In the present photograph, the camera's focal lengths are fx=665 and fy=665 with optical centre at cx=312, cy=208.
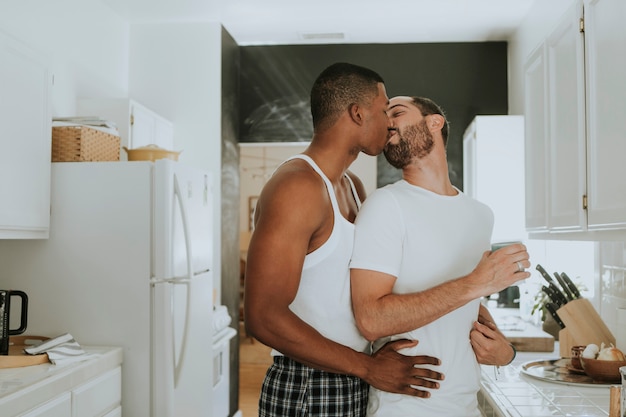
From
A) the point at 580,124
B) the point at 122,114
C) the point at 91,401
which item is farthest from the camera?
the point at 122,114

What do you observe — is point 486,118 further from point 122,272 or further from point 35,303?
point 35,303

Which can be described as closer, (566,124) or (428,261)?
(428,261)

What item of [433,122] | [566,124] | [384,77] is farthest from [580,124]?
[384,77]

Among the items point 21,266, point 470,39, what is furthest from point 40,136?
point 470,39

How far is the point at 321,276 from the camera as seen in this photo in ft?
5.54

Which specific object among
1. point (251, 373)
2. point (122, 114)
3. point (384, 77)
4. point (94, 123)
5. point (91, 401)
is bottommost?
point (251, 373)

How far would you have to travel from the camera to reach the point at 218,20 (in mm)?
4723

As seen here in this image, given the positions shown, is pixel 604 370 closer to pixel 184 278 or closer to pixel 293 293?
pixel 293 293

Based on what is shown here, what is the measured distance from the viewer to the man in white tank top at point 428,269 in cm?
152

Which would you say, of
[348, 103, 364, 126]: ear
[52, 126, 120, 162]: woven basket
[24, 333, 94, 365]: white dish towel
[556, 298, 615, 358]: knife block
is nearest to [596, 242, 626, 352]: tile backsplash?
[556, 298, 615, 358]: knife block

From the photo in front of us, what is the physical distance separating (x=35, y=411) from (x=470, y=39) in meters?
4.06

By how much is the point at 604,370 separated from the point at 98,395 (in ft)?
6.25

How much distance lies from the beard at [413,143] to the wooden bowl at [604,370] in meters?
1.08

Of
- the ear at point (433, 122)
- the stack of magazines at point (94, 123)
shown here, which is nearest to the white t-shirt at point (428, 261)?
the ear at point (433, 122)
